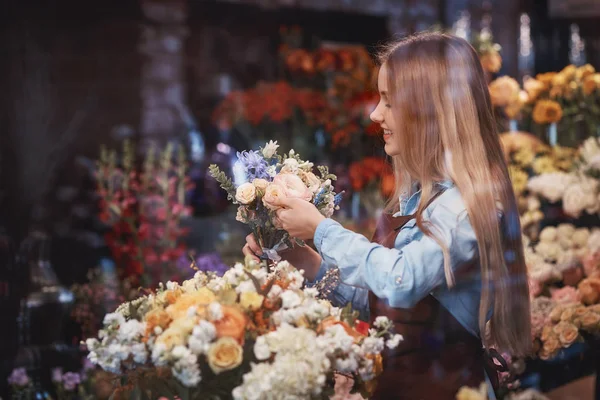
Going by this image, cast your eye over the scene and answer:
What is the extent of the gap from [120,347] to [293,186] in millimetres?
530

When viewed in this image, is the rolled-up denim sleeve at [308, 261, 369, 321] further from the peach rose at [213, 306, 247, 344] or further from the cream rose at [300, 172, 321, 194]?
the peach rose at [213, 306, 247, 344]

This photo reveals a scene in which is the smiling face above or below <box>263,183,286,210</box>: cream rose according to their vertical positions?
above

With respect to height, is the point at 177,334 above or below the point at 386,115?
below

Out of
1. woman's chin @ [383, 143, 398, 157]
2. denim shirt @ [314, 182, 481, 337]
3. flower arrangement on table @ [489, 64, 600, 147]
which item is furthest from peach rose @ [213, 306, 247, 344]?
flower arrangement on table @ [489, 64, 600, 147]

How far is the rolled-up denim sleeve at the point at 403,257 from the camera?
1.82m

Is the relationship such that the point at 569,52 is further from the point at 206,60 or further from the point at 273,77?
the point at 206,60

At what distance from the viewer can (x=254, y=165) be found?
6.58ft

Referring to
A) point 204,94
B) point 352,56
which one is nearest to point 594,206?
point 352,56

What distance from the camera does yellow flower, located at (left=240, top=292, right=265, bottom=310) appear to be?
1.75m

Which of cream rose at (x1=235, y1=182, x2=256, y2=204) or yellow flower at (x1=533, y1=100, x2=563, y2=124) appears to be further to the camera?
yellow flower at (x1=533, y1=100, x2=563, y2=124)

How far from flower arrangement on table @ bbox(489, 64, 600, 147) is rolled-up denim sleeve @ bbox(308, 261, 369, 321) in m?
2.33

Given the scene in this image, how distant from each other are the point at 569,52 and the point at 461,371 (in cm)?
379

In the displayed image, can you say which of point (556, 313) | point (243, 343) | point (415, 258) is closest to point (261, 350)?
point (243, 343)

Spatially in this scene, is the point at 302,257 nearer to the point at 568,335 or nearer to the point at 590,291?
the point at 568,335
